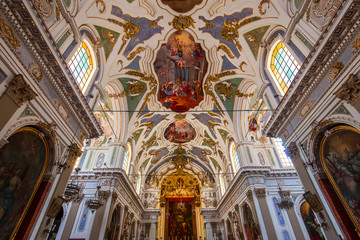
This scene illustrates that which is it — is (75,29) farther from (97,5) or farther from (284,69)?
(284,69)

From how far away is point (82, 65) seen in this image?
1028 cm

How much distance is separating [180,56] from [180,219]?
22.8 m

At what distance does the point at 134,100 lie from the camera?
15898 millimetres

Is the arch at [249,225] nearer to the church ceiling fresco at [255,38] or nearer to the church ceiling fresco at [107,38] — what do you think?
the church ceiling fresco at [255,38]

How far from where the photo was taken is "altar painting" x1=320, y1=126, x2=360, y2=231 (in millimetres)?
6031

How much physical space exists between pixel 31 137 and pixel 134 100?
961 cm

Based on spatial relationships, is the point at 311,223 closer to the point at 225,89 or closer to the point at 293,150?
the point at 293,150

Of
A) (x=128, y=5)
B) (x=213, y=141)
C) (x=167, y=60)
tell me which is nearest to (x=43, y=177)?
(x=128, y=5)

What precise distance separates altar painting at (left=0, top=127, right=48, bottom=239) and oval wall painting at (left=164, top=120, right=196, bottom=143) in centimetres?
1472

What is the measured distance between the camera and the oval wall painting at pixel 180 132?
2112 centimetres

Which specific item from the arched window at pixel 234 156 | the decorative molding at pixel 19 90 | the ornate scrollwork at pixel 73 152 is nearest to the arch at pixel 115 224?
the ornate scrollwork at pixel 73 152

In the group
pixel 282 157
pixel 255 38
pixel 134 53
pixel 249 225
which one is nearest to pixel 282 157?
pixel 282 157

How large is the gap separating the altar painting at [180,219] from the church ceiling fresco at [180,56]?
12.0 m

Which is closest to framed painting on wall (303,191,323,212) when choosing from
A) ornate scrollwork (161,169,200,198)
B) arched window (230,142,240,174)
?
arched window (230,142,240,174)
